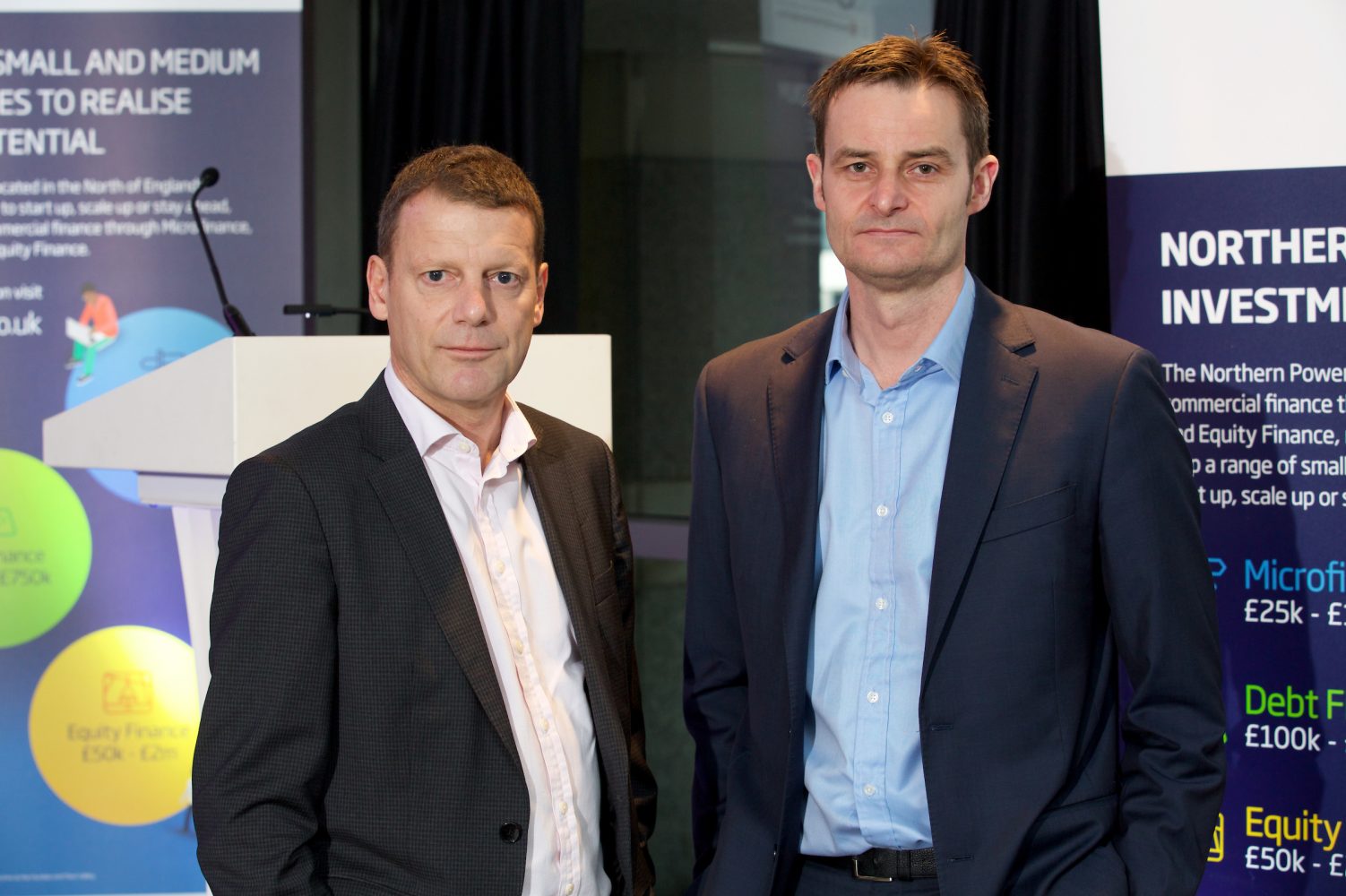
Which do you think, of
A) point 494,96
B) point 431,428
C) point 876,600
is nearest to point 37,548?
point 494,96

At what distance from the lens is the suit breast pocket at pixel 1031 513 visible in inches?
67.5

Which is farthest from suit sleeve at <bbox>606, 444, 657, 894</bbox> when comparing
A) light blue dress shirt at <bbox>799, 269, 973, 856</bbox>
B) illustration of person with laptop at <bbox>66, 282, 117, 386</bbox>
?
illustration of person with laptop at <bbox>66, 282, 117, 386</bbox>

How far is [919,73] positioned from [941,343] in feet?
1.33

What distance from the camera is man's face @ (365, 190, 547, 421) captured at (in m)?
1.74

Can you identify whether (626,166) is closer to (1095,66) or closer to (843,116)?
(1095,66)

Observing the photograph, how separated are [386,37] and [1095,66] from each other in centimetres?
222

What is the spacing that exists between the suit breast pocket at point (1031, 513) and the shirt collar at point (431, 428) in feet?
2.24

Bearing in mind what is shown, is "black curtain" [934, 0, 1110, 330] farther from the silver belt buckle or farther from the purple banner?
the silver belt buckle

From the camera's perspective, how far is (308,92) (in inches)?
148

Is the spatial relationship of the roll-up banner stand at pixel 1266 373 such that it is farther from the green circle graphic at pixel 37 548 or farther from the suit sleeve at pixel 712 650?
the green circle graphic at pixel 37 548

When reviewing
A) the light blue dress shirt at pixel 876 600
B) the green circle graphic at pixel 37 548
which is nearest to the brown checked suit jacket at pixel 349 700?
the light blue dress shirt at pixel 876 600

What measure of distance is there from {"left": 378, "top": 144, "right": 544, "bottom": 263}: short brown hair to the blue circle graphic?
205 cm

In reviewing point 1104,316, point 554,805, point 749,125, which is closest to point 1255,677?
point 1104,316

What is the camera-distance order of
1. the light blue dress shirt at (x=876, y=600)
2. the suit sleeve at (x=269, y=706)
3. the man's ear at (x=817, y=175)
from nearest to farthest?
the suit sleeve at (x=269, y=706) → the light blue dress shirt at (x=876, y=600) → the man's ear at (x=817, y=175)
